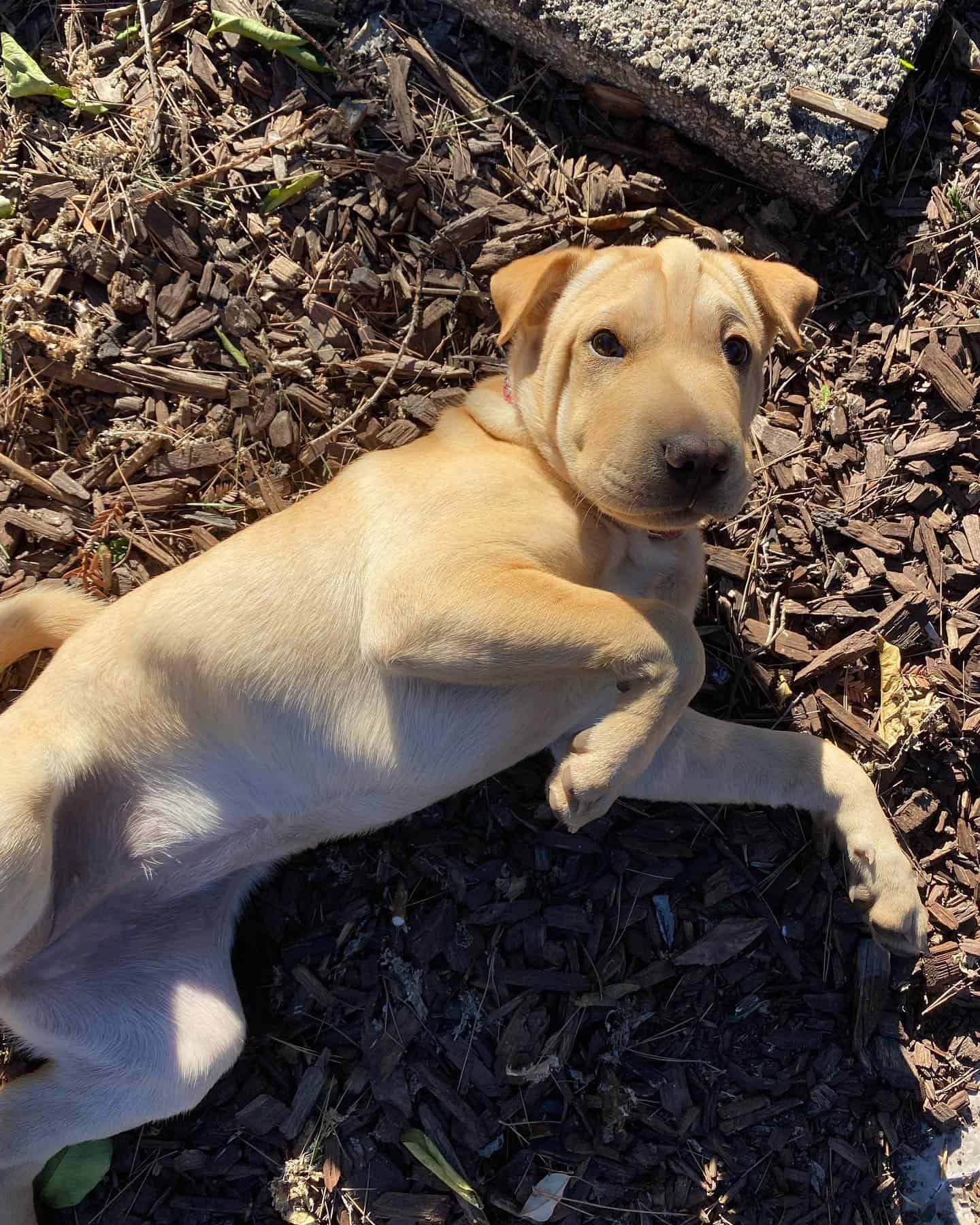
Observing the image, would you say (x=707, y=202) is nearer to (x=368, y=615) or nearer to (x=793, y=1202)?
(x=368, y=615)

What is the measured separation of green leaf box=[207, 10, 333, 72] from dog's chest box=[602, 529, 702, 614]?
2854mm

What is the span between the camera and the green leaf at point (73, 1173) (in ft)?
14.5

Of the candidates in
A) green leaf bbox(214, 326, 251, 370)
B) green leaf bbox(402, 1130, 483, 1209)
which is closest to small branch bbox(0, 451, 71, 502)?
green leaf bbox(214, 326, 251, 370)

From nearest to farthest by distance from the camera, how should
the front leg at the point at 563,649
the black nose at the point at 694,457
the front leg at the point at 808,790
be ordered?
the black nose at the point at 694,457, the front leg at the point at 563,649, the front leg at the point at 808,790

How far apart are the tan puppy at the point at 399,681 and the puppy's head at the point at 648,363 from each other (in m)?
0.01

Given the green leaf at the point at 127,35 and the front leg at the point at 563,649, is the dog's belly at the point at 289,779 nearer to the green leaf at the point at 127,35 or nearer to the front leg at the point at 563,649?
the front leg at the point at 563,649

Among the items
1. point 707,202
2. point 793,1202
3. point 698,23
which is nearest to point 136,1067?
point 793,1202

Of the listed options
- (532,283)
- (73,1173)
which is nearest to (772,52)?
(532,283)

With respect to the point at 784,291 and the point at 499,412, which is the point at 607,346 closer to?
the point at 499,412

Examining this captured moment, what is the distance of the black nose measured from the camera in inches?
134

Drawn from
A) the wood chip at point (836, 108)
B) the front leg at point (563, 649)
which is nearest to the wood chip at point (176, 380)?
the front leg at point (563, 649)

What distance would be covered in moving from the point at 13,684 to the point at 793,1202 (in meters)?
4.24

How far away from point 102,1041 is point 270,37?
4.66 metres

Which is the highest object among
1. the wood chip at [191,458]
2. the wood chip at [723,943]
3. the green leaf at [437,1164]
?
the wood chip at [191,458]
